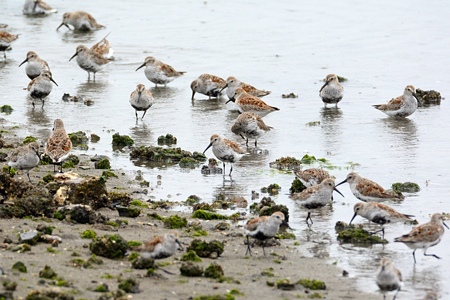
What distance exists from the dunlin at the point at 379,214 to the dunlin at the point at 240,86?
9904 mm

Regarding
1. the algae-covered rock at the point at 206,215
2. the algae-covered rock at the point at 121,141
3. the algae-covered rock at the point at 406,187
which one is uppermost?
the algae-covered rock at the point at 406,187

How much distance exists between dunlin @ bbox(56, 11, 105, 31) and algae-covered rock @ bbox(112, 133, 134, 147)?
15736 millimetres

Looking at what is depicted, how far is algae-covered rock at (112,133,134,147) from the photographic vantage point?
58.5 ft

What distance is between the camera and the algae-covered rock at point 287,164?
54.4 feet

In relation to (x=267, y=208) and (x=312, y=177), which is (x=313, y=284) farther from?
(x=312, y=177)

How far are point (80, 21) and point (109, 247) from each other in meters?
23.2

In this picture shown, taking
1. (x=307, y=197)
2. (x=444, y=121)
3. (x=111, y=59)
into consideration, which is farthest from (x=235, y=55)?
(x=307, y=197)

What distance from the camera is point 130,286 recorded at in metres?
9.50

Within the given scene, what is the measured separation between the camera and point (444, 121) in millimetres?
20625

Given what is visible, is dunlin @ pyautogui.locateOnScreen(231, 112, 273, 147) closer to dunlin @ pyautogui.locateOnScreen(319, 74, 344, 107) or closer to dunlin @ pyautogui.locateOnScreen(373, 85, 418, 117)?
dunlin @ pyautogui.locateOnScreen(319, 74, 344, 107)

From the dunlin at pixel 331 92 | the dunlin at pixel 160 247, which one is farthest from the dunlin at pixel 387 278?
the dunlin at pixel 331 92

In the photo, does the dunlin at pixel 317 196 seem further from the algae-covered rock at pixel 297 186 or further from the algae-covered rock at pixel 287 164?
the algae-covered rock at pixel 287 164

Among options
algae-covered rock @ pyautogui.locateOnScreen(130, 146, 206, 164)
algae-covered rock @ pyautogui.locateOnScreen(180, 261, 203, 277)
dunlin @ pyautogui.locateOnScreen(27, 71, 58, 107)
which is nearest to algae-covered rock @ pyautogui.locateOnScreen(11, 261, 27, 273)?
algae-covered rock @ pyautogui.locateOnScreen(180, 261, 203, 277)

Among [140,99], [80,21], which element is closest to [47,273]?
[140,99]
